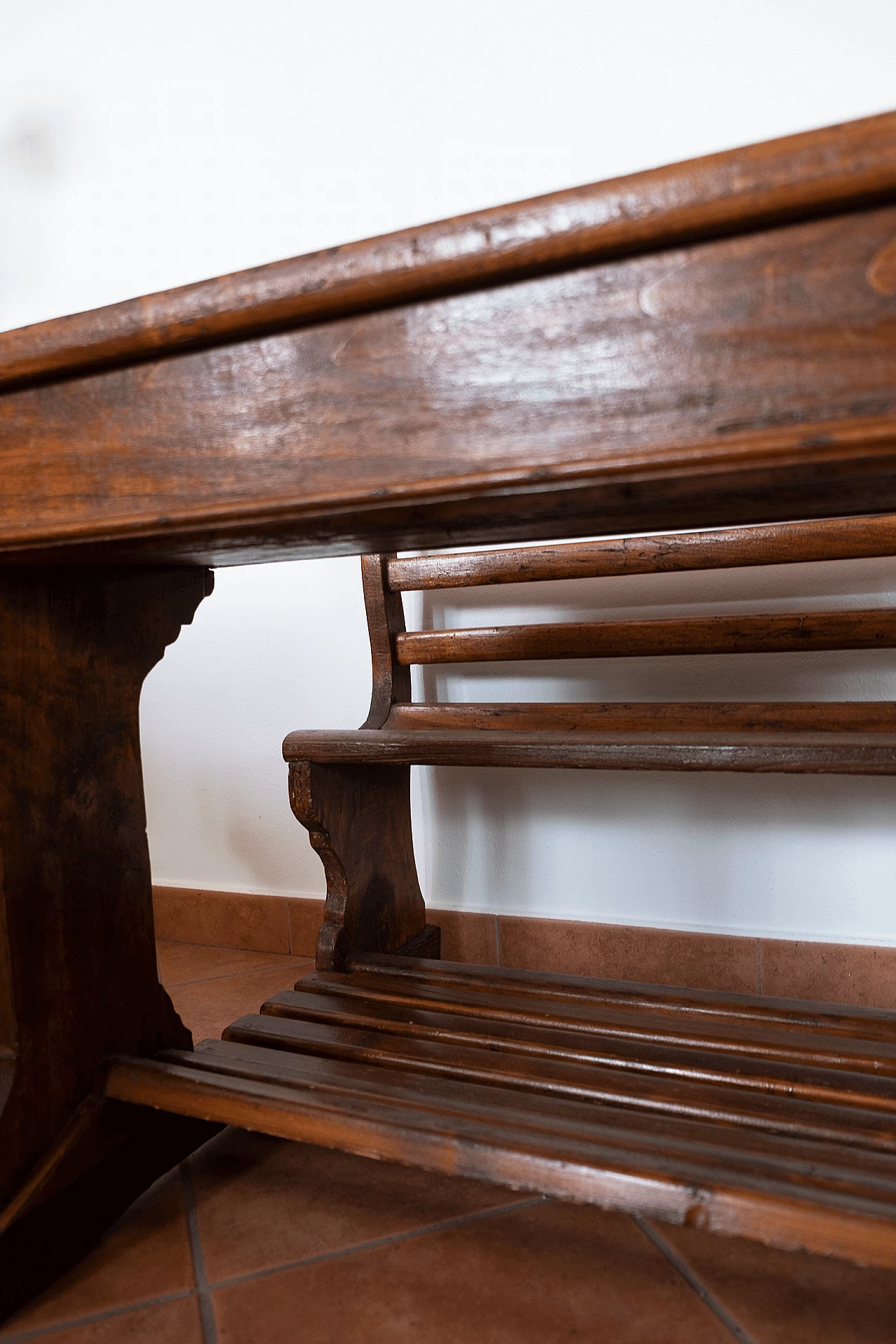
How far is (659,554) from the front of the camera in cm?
141

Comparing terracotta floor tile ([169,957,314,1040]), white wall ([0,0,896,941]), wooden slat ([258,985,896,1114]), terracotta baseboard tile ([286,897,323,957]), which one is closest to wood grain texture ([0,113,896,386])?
wooden slat ([258,985,896,1114])

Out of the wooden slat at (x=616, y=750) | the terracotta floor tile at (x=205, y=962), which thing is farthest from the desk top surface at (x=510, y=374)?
the terracotta floor tile at (x=205, y=962)

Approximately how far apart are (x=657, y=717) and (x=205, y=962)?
1.12 m

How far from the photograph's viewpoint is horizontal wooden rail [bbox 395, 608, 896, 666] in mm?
1312

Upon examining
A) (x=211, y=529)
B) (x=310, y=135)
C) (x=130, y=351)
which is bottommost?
(x=211, y=529)

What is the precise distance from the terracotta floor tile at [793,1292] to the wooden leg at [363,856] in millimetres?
664

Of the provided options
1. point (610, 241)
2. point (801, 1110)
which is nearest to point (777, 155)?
point (610, 241)

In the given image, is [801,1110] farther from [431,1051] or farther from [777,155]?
[777,155]

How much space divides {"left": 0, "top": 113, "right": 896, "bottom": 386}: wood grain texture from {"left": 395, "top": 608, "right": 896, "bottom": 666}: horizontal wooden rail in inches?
35.9

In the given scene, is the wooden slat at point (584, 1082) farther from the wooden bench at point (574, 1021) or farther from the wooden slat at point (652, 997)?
the wooden slat at point (652, 997)

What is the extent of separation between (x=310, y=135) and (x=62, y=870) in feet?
5.18

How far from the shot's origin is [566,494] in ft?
1.94

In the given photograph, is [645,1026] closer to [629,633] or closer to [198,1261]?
[198,1261]

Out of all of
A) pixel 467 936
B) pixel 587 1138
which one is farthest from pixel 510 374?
pixel 467 936
